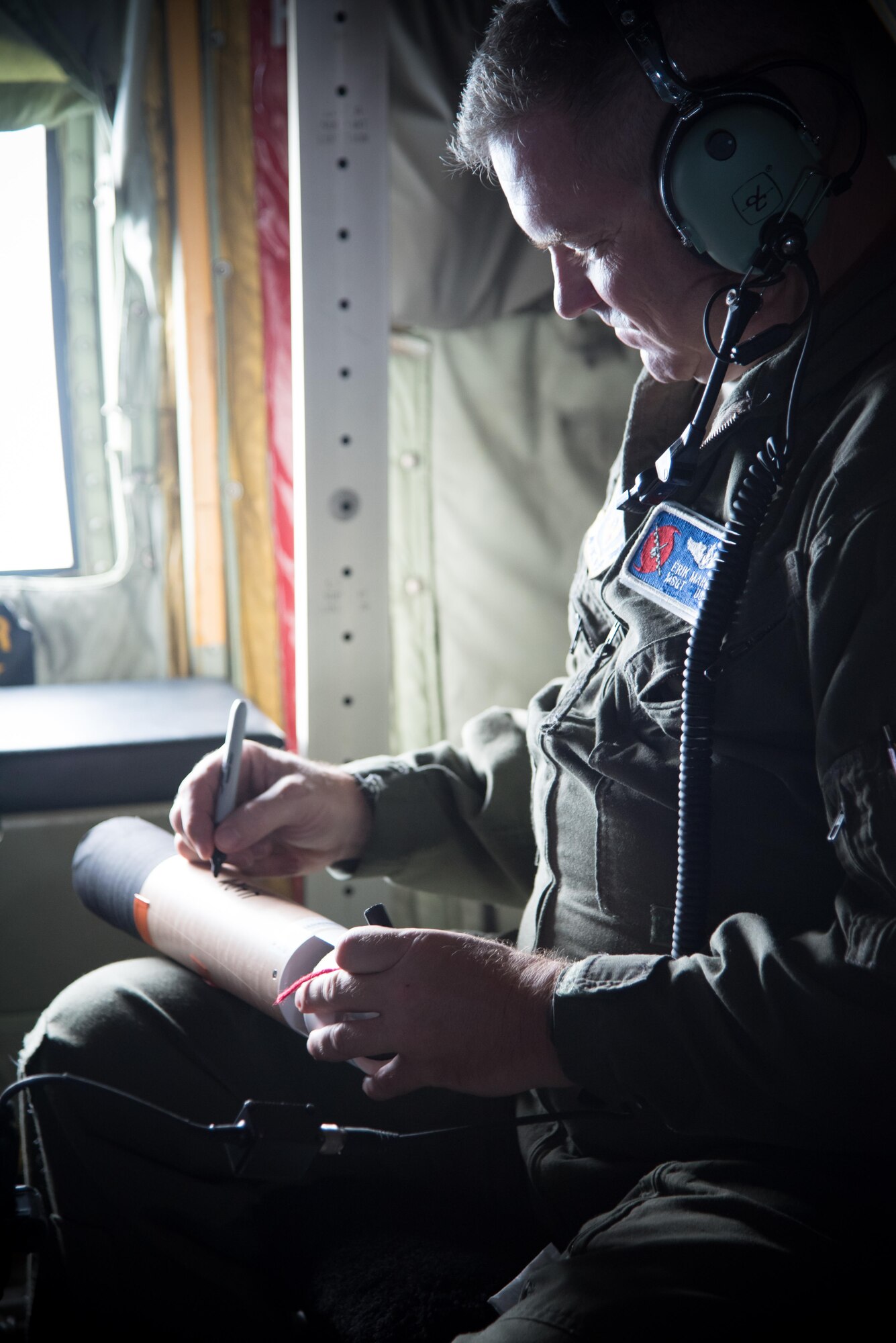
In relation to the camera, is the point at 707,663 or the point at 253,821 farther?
the point at 253,821

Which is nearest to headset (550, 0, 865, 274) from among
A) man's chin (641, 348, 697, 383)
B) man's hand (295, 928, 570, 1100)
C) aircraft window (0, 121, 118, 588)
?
man's chin (641, 348, 697, 383)

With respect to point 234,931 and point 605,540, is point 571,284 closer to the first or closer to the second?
point 605,540

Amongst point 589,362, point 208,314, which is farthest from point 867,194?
point 208,314

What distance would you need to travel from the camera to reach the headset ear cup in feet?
2.25

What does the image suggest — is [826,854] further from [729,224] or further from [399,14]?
[399,14]

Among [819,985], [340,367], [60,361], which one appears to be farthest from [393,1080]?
[60,361]

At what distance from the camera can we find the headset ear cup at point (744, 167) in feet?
2.25

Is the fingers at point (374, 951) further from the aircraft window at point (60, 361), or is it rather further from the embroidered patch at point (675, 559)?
the aircraft window at point (60, 361)

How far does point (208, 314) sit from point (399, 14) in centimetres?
58

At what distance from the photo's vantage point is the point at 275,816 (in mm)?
1005

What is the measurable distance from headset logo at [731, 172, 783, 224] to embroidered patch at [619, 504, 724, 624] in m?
0.21

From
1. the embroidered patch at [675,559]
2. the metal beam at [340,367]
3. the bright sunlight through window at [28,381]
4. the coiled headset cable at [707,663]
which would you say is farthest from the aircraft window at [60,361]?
the coiled headset cable at [707,663]

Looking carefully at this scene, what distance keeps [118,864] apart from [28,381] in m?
1.14

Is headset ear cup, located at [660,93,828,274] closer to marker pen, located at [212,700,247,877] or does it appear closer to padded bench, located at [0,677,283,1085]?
marker pen, located at [212,700,247,877]
